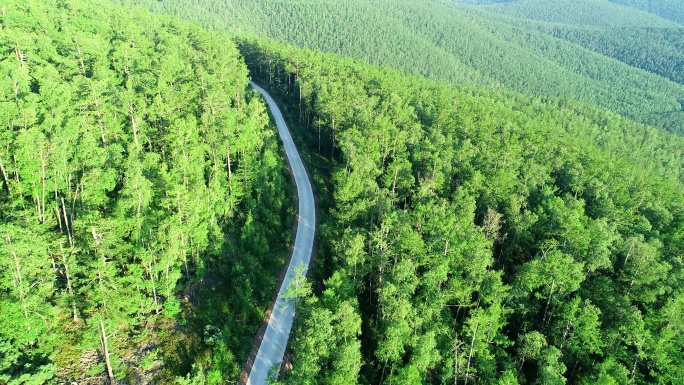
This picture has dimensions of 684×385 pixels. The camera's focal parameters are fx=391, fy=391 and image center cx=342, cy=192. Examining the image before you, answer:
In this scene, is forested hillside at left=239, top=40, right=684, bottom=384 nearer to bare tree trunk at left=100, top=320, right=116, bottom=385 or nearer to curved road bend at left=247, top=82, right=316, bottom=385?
curved road bend at left=247, top=82, right=316, bottom=385

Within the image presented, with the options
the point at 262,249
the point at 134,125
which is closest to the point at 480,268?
the point at 262,249

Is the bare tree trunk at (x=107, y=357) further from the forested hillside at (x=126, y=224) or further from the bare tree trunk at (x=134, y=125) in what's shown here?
the bare tree trunk at (x=134, y=125)

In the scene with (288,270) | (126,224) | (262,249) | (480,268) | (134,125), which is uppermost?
(134,125)

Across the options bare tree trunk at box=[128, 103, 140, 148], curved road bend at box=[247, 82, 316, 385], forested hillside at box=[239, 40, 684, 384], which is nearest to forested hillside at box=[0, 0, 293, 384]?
bare tree trunk at box=[128, 103, 140, 148]

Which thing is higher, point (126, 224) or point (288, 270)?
point (126, 224)

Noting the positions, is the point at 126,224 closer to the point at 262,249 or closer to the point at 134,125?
the point at 262,249
